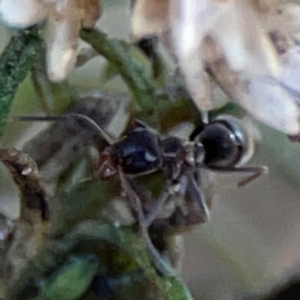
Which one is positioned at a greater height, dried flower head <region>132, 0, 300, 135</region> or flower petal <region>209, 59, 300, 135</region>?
dried flower head <region>132, 0, 300, 135</region>

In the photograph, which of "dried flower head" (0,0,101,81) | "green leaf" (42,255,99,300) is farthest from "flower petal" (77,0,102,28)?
"green leaf" (42,255,99,300)

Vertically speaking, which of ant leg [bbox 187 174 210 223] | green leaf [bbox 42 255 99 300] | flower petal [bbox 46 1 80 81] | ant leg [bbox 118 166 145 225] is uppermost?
flower petal [bbox 46 1 80 81]

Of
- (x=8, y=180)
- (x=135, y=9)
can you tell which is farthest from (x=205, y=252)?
(x=135, y=9)

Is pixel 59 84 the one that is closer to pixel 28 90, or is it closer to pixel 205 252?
pixel 28 90

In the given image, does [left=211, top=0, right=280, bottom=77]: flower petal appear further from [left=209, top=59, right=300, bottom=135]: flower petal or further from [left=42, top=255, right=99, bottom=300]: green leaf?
[left=42, top=255, right=99, bottom=300]: green leaf

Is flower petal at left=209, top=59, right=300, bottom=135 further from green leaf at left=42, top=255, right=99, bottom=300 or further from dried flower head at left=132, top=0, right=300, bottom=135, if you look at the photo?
green leaf at left=42, top=255, right=99, bottom=300
